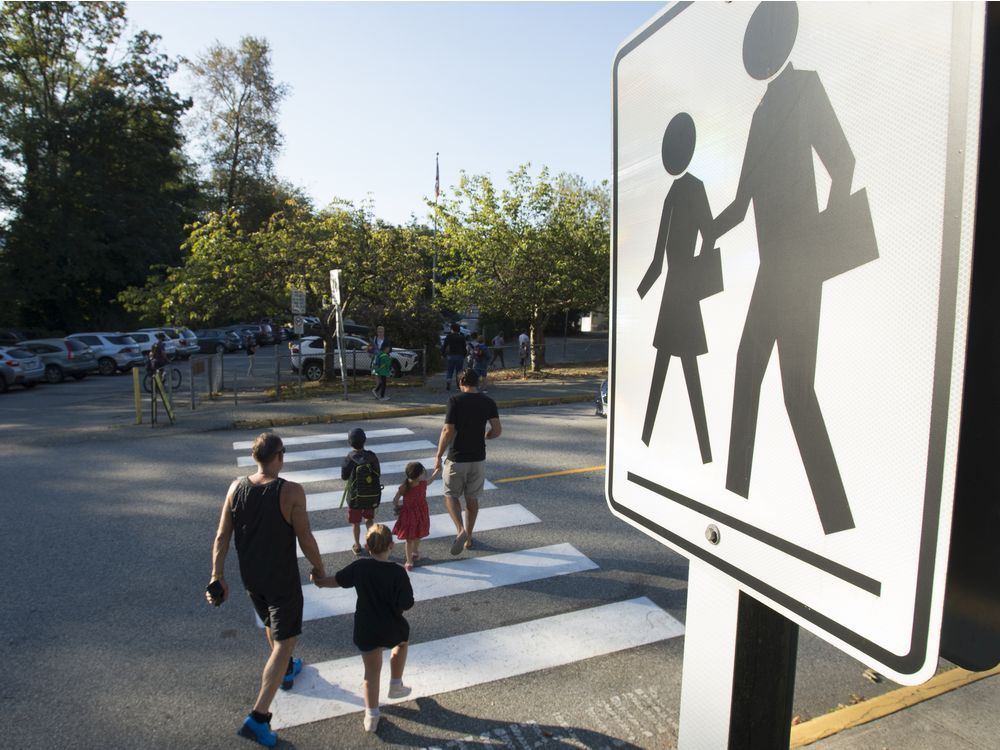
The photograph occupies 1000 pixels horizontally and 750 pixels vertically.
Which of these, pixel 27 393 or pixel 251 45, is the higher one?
pixel 251 45

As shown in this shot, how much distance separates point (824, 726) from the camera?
3.75 meters

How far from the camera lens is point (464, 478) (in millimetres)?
6652

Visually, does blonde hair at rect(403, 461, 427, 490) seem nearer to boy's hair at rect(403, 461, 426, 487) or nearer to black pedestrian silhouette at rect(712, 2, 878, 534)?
boy's hair at rect(403, 461, 426, 487)

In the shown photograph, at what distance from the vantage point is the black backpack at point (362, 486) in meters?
6.34

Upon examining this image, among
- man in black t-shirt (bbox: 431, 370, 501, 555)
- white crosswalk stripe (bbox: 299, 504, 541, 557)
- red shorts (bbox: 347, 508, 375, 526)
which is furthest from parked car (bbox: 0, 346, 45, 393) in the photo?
man in black t-shirt (bbox: 431, 370, 501, 555)

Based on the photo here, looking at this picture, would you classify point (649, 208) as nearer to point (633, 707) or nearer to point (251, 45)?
point (633, 707)

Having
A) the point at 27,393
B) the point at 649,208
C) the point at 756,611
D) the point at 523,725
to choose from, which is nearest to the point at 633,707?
the point at 523,725

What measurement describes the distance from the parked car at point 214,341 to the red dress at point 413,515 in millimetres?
35701

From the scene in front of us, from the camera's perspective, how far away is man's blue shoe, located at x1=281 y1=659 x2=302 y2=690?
4336mm

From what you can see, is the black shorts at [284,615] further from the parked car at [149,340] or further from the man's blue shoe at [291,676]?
the parked car at [149,340]

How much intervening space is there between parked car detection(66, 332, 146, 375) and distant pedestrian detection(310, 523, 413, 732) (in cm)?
2785

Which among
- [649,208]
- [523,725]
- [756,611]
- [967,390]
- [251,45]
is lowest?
[523,725]

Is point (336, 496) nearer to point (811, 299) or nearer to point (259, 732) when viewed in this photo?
point (259, 732)

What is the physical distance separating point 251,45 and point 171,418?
1530 inches
